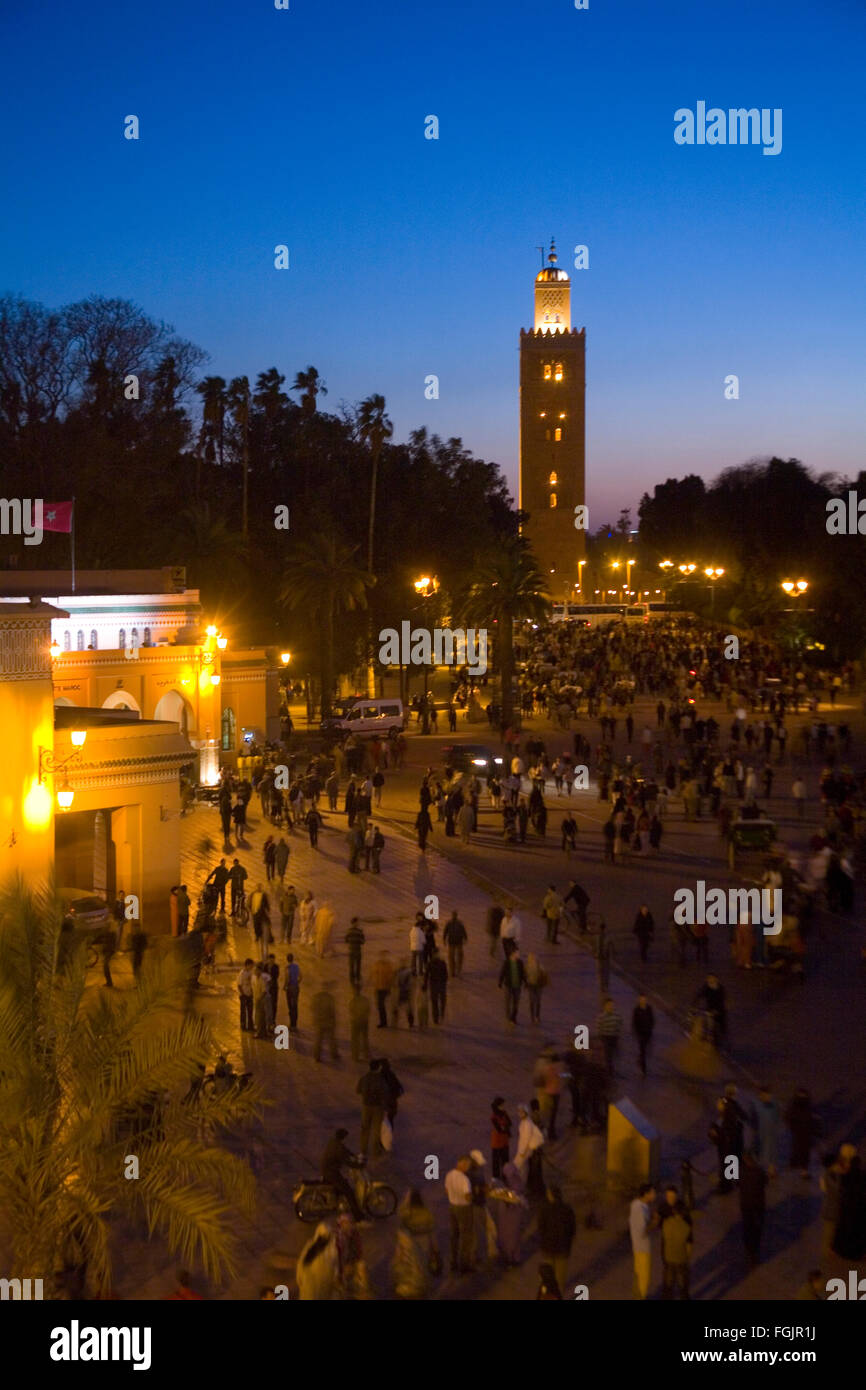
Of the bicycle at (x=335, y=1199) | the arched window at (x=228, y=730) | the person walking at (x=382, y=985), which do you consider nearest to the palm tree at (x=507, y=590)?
the arched window at (x=228, y=730)

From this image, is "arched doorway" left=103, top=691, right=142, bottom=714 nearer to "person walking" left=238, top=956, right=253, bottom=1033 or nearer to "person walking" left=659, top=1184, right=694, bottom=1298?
"person walking" left=238, top=956, right=253, bottom=1033

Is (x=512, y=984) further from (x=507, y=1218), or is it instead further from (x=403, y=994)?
(x=507, y=1218)

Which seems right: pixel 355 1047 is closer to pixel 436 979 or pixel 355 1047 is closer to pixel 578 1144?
pixel 436 979

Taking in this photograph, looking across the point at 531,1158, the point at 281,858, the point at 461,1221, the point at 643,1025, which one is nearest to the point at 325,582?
the point at 281,858

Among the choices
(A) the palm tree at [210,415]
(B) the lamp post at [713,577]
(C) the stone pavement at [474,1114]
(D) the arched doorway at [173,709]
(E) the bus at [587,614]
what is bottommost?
(C) the stone pavement at [474,1114]

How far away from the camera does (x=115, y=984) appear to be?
49.0ft

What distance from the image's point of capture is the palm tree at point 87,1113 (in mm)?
6984

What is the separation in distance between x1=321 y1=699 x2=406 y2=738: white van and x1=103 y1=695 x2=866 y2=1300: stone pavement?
59.4 feet

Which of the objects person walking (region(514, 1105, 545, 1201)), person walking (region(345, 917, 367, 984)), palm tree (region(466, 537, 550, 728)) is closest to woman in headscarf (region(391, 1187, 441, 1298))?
person walking (region(514, 1105, 545, 1201))

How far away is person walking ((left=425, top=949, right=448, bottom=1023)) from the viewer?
13719 millimetres

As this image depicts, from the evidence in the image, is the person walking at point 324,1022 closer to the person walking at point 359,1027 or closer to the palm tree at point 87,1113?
the person walking at point 359,1027

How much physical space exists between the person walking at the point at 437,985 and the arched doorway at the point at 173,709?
17879 millimetres

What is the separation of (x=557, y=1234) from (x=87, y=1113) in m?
3.01
